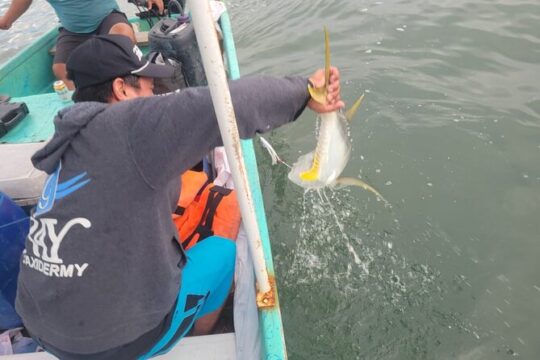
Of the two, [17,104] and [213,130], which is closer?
[213,130]

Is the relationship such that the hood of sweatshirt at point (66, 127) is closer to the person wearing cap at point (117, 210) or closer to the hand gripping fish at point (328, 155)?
the person wearing cap at point (117, 210)

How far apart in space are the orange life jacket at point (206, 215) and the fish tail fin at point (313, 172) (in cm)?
89

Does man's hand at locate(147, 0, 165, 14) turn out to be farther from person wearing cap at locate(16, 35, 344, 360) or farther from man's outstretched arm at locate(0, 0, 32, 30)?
person wearing cap at locate(16, 35, 344, 360)

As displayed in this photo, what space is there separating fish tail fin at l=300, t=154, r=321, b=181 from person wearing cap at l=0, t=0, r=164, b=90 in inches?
142

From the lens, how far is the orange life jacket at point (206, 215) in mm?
2750

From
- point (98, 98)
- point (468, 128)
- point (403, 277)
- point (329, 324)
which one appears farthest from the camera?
point (468, 128)

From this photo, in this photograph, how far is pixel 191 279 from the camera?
2.24m

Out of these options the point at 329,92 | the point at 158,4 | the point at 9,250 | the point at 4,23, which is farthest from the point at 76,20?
the point at 329,92

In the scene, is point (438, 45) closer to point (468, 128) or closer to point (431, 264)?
point (468, 128)

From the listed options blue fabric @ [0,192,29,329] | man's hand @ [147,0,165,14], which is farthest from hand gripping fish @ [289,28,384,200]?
man's hand @ [147,0,165,14]

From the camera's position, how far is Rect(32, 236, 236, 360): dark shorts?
1.86 metres

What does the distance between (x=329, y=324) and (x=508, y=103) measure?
3.40 m

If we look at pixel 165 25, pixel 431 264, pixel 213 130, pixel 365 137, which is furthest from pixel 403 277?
pixel 165 25

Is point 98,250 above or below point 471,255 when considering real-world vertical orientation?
above
